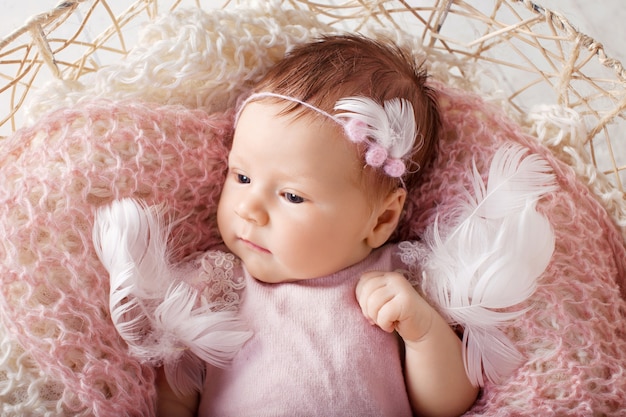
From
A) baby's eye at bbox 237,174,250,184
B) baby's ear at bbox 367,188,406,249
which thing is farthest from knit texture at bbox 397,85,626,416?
baby's eye at bbox 237,174,250,184

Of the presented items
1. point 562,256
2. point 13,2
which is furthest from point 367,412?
point 13,2

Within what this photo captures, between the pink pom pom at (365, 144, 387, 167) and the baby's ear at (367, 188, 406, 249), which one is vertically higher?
the pink pom pom at (365, 144, 387, 167)

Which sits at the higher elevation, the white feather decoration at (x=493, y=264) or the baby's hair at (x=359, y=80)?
the baby's hair at (x=359, y=80)

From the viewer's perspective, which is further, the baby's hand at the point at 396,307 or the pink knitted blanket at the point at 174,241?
the baby's hand at the point at 396,307

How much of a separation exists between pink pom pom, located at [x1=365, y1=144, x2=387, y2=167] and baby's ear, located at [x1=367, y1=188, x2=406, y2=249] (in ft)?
0.41

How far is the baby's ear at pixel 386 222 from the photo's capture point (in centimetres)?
137

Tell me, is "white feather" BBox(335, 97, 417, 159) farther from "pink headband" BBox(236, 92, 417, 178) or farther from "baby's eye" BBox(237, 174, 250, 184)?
"baby's eye" BBox(237, 174, 250, 184)

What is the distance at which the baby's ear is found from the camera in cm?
137

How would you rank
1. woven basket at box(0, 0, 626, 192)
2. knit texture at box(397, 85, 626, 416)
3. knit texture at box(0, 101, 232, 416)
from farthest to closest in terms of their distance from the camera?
woven basket at box(0, 0, 626, 192) < knit texture at box(397, 85, 626, 416) < knit texture at box(0, 101, 232, 416)

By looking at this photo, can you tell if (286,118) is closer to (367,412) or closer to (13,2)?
(367,412)

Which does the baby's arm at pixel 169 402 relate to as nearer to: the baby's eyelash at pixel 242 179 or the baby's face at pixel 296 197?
the baby's face at pixel 296 197

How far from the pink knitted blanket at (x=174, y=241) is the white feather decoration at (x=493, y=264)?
1.5 inches

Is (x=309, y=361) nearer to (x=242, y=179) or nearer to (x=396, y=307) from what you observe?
(x=396, y=307)

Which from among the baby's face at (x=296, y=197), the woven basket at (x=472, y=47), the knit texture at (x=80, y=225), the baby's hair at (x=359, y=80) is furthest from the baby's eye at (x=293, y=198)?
the woven basket at (x=472, y=47)
